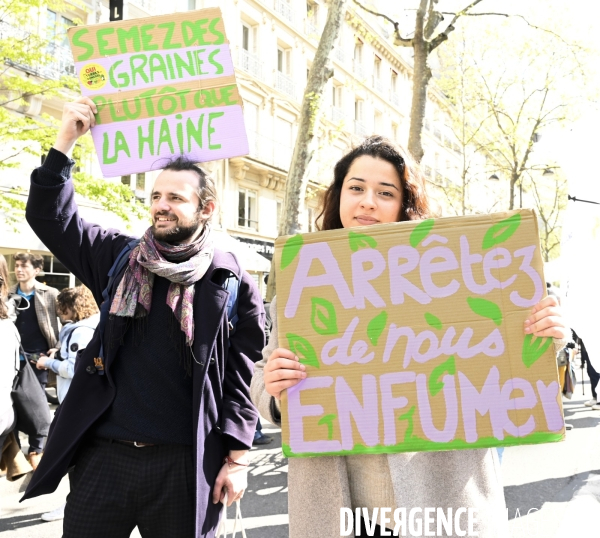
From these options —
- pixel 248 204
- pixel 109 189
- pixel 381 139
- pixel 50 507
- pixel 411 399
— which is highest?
pixel 248 204

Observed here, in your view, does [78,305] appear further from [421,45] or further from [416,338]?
[421,45]

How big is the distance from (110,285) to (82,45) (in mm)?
1012

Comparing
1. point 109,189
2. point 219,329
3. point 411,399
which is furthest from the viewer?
point 109,189

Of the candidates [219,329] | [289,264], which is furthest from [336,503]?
[219,329]

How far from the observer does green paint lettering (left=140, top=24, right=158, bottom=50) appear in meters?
2.37

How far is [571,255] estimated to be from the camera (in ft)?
6.72

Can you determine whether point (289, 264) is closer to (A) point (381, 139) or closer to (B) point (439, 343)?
(B) point (439, 343)

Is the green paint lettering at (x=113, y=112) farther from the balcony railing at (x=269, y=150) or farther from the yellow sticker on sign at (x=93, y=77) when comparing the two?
the balcony railing at (x=269, y=150)

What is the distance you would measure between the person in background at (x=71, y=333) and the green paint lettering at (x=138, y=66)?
235 centimetres

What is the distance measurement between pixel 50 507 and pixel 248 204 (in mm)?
18632

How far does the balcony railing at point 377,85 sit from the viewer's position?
30.6m

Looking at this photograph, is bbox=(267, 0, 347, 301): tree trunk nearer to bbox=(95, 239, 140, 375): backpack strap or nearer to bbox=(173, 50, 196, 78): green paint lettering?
bbox=(173, 50, 196, 78): green paint lettering

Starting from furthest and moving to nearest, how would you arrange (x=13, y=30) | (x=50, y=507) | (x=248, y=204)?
(x=248, y=204)
(x=13, y=30)
(x=50, y=507)

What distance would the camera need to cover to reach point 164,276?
2.08m
